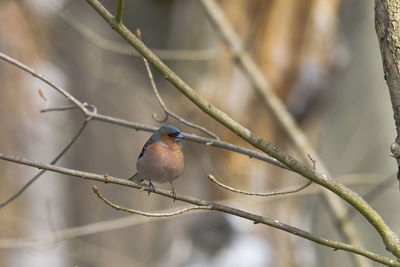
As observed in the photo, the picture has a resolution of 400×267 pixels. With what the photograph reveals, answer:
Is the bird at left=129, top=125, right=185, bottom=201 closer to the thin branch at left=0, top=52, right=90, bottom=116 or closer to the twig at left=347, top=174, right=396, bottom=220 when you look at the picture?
the thin branch at left=0, top=52, right=90, bottom=116

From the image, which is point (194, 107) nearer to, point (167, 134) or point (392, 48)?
point (167, 134)

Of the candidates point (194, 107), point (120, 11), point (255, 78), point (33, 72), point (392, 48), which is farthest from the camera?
point (194, 107)

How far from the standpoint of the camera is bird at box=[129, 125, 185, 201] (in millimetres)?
4078

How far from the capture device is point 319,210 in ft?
22.1

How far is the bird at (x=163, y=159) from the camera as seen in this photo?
13.4 ft

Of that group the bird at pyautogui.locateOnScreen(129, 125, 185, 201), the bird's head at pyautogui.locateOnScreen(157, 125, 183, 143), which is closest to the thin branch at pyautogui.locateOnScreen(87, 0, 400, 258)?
the bird at pyautogui.locateOnScreen(129, 125, 185, 201)

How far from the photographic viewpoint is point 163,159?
13.4 ft

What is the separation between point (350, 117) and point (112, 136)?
3498mm

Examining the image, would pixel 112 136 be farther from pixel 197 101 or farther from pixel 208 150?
pixel 197 101

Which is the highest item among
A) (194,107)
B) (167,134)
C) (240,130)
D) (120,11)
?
(194,107)

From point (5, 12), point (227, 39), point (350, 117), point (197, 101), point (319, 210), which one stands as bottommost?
point (197, 101)

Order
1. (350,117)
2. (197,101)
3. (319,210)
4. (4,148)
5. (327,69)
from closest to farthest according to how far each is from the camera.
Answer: (197,101), (350,117), (319,210), (327,69), (4,148)

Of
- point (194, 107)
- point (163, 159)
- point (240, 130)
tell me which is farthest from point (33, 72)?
point (194, 107)

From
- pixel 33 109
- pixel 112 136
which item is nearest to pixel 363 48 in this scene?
pixel 112 136
